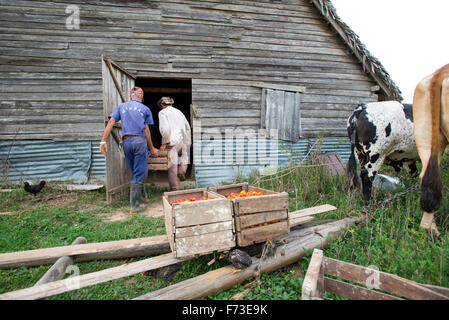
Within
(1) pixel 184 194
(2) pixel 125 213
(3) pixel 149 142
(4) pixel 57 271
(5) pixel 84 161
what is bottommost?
Answer: (2) pixel 125 213

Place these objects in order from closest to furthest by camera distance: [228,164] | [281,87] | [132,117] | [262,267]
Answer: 1. [262,267]
2. [132,117]
3. [228,164]
4. [281,87]

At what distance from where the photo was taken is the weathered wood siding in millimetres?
5641

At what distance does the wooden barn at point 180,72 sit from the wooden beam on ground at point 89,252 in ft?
7.60

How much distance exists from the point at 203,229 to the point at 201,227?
1.1 inches

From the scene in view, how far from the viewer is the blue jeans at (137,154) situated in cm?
433

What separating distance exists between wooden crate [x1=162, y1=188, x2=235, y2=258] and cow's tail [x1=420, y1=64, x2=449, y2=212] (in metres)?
2.18

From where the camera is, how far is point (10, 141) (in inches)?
221

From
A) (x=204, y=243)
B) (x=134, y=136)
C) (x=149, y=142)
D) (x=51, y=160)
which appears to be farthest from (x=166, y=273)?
(x=51, y=160)

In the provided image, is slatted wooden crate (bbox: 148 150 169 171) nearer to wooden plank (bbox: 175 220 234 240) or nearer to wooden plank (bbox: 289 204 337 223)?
wooden plank (bbox: 289 204 337 223)

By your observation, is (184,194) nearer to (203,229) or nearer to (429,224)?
(203,229)

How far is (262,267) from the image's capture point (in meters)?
2.23

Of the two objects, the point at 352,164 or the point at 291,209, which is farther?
the point at 352,164
